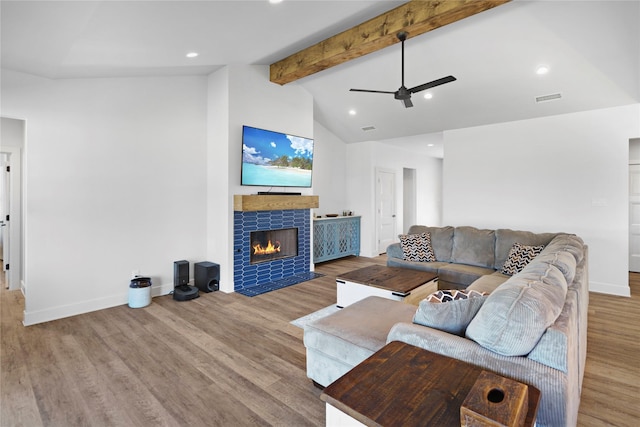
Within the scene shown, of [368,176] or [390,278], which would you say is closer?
[390,278]

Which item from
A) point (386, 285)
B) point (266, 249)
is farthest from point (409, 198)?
point (386, 285)

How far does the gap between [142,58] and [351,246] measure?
16.8ft

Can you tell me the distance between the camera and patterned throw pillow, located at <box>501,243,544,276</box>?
3775 mm

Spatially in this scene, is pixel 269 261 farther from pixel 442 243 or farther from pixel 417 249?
pixel 442 243

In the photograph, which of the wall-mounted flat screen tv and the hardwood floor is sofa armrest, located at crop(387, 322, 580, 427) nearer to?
the hardwood floor

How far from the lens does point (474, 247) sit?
444 cm

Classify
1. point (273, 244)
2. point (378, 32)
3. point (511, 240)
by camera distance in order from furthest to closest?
1. point (273, 244)
2. point (511, 240)
3. point (378, 32)

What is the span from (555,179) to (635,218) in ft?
7.51

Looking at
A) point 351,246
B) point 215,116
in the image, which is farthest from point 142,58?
point 351,246

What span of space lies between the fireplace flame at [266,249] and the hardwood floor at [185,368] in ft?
4.00

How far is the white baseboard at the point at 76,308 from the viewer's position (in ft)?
11.1

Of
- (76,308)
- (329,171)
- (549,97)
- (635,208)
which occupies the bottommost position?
(76,308)

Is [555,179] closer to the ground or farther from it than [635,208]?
farther from it

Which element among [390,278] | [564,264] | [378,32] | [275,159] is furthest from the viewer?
[275,159]
